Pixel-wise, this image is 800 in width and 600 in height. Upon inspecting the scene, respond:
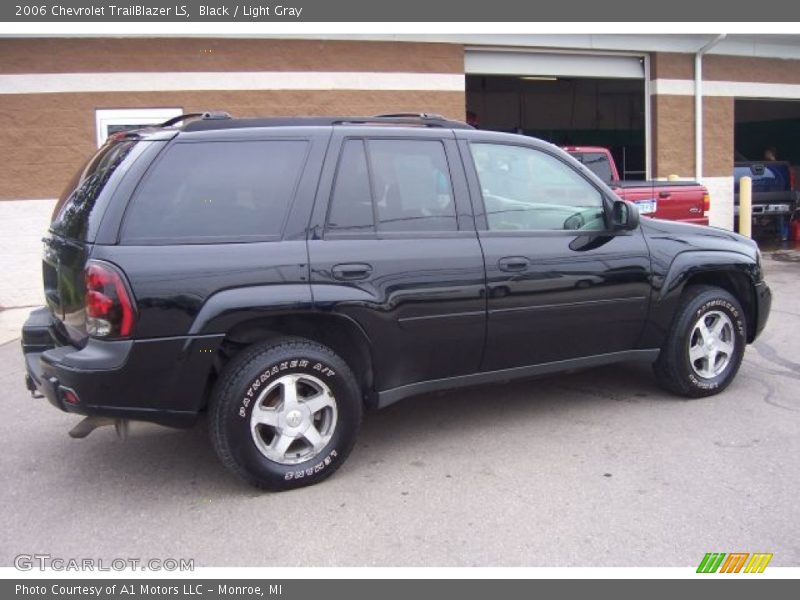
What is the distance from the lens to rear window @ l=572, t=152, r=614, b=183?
10.0 meters

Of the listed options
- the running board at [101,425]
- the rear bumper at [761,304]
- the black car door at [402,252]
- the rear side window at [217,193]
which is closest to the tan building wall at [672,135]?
the rear bumper at [761,304]

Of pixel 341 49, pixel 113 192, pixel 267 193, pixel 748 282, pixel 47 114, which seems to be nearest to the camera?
pixel 113 192

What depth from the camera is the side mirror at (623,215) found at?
4.67 m

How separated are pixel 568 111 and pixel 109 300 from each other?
21.3 m

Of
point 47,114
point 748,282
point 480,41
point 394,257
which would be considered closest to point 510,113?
point 480,41

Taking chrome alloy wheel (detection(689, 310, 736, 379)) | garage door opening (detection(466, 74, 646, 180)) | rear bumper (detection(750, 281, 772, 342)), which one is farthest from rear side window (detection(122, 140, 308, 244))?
garage door opening (detection(466, 74, 646, 180))

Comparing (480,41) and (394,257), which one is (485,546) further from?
(480,41)

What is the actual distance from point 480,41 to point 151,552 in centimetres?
951

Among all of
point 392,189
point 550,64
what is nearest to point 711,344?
point 392,189

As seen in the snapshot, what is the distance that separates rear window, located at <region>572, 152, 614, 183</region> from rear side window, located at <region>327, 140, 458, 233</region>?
20.7ft

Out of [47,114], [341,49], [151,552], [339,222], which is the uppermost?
[341,49]

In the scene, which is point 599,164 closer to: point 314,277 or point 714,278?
point 714,278

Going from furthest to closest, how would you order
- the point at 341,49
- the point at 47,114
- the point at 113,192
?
the point at 341,49 < the point at 47,114 < the point at 113,192

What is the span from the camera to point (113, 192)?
358cm
